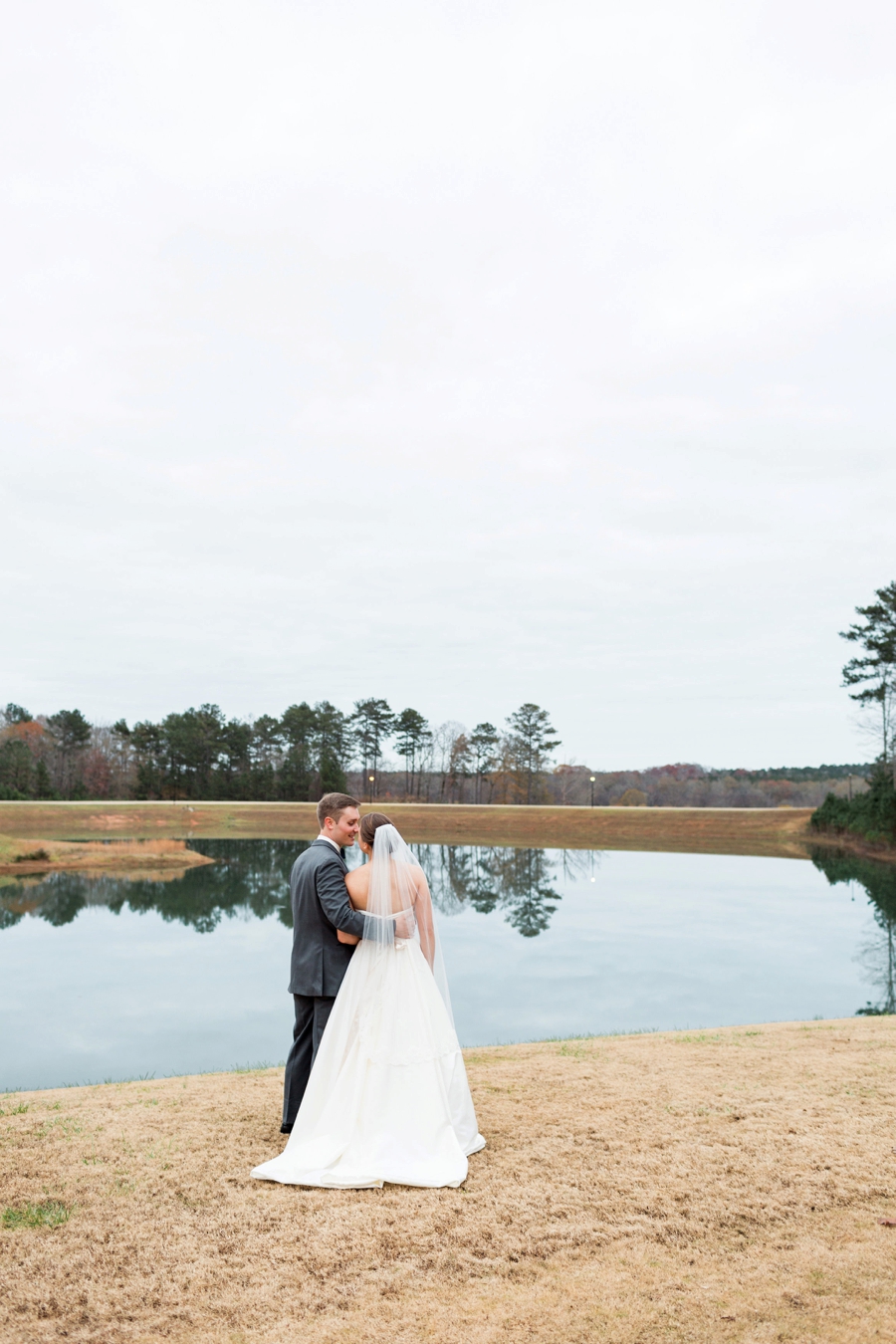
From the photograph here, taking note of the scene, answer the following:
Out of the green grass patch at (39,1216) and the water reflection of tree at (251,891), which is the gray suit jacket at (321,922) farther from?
the water reflection of tree at (251,891)

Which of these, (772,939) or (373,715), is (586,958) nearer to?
(772,939)

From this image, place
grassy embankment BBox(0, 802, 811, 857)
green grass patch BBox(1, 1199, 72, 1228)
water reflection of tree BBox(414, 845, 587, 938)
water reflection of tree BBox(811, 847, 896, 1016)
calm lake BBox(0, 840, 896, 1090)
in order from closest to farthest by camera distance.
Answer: green grass patch BBox(1, 1199, 72, 1228) < calm lake BBox(0, 840, 896, 1090) < water reflection of tree BBox(811, 847, 896, 1016) < water reflection of tree BBox(414, 845, 587, 938) < grassy embankment BBox(0, 802, 811, 857)

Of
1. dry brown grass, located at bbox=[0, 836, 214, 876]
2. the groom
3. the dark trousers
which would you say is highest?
the groom

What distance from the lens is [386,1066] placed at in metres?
5.39

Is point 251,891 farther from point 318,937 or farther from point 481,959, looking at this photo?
point 318,937

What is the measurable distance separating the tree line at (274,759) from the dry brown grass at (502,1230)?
236ft

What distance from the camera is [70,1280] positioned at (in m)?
3.92

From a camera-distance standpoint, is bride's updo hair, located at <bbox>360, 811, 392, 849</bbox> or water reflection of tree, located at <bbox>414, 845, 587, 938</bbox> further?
water reflection of tree, located at <bbox>414, 845, 587, 938</bbox>

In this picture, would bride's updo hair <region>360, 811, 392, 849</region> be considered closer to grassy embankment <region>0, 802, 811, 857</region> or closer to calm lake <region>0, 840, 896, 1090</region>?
calm lake <region>0, 840, 896, 1090</region>

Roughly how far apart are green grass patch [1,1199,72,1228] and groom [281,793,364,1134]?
1.47m

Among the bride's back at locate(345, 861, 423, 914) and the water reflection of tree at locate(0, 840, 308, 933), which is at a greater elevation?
the bride's back at locate(345, 861, 423, 914)

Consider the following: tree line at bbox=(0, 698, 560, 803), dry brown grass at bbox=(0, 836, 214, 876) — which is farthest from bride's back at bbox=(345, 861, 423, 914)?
tree line at bbox=(0, 698, 560, 803)

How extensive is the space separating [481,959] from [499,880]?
1777 centimetres

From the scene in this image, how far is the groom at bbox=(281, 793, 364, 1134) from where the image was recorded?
570 cm
